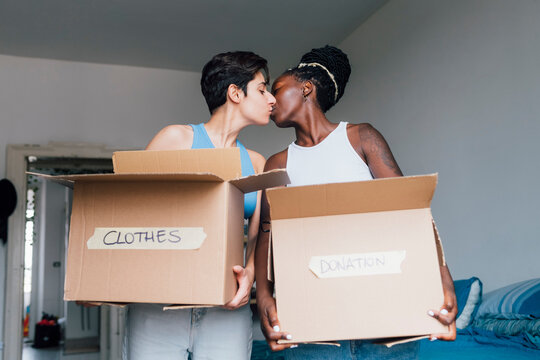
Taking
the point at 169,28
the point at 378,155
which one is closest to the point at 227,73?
the point at 378,155

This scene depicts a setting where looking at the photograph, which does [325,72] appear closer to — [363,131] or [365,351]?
[363,131]

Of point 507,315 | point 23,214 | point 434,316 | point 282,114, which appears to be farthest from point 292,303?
point 23,214

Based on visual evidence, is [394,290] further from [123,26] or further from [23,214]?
[23,214]

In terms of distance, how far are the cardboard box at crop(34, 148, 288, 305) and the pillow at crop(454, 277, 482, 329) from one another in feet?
4.33

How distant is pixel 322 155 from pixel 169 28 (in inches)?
97.9

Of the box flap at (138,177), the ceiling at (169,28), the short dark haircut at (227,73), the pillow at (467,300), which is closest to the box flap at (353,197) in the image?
the box flap at (138,177)

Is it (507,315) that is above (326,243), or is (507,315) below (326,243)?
below

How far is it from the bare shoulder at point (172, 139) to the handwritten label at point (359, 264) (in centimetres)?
46

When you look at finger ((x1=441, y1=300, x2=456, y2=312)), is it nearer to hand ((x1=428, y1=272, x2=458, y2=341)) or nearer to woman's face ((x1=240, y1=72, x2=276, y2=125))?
hand ((x1=428, y1=272, x2=458, y2=341))

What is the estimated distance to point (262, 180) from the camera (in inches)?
36.5

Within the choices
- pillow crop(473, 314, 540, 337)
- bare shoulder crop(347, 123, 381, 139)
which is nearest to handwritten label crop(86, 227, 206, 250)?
bare shoulder crop(347, 123, 381, 139)

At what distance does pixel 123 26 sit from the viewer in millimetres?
3178

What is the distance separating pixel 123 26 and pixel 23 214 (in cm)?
155

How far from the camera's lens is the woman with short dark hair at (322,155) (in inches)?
35.7
